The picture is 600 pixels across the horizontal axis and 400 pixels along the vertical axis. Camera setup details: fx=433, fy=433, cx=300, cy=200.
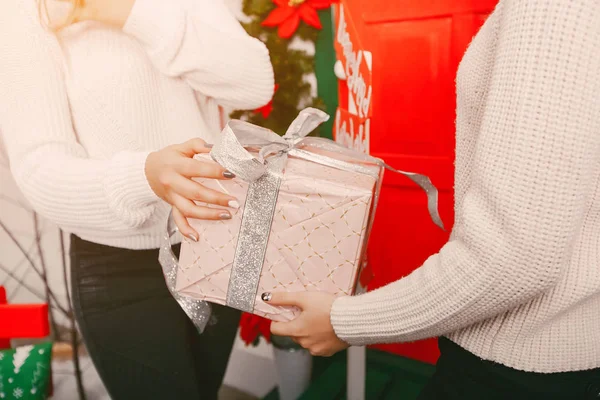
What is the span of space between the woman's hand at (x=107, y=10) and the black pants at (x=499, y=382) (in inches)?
31.4

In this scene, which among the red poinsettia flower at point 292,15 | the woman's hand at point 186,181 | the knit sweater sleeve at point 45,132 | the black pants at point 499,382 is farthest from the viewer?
the red poinsettia flower at point 292,15

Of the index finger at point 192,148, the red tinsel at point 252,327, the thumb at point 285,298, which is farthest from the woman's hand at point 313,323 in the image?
the red tinsel at point 252,327

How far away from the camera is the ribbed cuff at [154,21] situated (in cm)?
81

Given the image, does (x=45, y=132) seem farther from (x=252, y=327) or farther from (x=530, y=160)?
(x=252, y=327)

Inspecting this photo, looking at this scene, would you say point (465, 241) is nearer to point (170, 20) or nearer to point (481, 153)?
point (481, 153)

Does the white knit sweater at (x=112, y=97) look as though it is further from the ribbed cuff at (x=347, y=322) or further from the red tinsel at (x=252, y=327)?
the red tinsel at (x=252, y=327)

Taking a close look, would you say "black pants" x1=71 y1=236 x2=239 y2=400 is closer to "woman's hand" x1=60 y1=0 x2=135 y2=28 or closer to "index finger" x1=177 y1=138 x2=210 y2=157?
"index finger" x1=177 y1=138 x2=210 y2=157

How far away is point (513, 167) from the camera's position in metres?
0.42

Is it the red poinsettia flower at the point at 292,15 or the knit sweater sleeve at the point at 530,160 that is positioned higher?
the red poinsettia flower at the point at 292,15

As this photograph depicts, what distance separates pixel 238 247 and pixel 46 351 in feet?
1.91

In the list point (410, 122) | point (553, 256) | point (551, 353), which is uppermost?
point (410, 122)

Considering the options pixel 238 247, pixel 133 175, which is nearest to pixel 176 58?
pixel 133 175

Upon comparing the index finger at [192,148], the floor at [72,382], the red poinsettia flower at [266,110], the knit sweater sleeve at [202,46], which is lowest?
the floor at [72,382]

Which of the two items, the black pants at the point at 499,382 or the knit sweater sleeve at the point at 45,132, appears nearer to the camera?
the black pants at the point at 499,382
